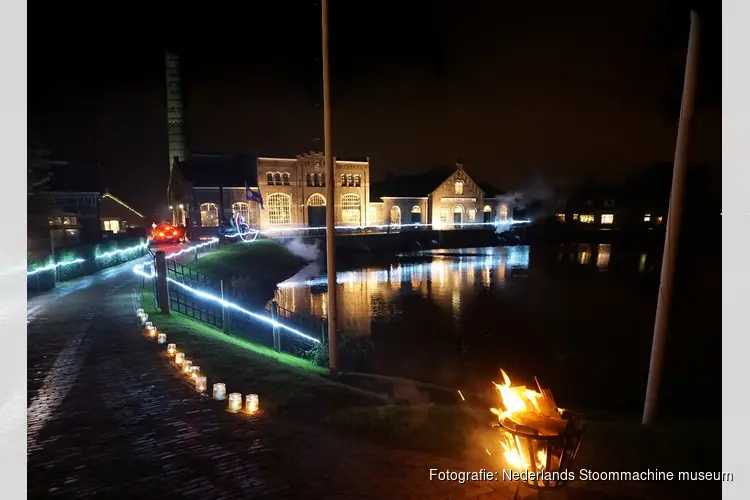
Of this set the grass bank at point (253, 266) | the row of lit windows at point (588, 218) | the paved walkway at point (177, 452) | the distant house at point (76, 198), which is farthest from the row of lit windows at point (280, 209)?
the paved walkway at point (177, 452)

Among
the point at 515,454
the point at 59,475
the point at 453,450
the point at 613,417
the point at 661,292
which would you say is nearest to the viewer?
the point at 515,454

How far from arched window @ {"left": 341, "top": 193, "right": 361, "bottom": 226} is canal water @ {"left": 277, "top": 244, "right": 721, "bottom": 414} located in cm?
1539

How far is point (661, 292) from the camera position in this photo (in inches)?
265

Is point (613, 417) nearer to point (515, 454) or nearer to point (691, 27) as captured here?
point (515, 454)

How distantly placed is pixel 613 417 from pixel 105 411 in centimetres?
903

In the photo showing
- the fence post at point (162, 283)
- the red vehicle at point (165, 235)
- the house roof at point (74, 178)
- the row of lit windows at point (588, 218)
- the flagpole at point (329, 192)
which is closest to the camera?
the flagpole at point (329, 192)

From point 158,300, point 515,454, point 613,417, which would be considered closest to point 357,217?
point 158,300

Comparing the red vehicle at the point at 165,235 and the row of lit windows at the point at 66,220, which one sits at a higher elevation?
the row of lit windows at the point at 66,220

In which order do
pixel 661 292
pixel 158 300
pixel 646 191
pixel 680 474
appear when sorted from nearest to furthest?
pixel 680 474 → pixel 661 292 → pixel 158 300 → pixel 646 191

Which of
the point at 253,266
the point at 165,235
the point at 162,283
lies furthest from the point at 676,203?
the point at 165,235

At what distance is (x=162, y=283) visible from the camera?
13594mm

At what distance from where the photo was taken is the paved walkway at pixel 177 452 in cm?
493

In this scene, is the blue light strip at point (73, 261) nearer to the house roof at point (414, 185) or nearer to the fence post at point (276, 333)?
the fence post at point (276, 333)

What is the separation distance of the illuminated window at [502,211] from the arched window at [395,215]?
1841 centimetres
